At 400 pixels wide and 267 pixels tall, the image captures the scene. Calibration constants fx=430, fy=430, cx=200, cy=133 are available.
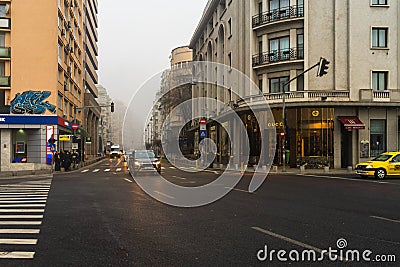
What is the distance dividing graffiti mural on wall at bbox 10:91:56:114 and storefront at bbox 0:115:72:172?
79cm

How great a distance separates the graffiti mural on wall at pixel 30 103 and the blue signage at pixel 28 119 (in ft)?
2.43

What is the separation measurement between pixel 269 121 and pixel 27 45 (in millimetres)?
23740

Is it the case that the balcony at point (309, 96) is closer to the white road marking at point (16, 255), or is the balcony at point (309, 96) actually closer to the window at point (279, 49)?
the window at point (279, 49)

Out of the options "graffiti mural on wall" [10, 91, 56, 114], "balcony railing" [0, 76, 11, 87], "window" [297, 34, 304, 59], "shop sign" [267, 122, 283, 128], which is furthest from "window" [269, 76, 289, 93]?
"balcony railing" [0, 76, 11, 87]

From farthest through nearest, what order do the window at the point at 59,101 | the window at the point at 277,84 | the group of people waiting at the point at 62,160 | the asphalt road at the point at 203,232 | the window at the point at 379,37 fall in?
the window at the point at 59,101
the window at the point at 277,84
the window at the point at 379,37
the group of people waiting at the point at 62,160
the asphalt road at the point at 203,232

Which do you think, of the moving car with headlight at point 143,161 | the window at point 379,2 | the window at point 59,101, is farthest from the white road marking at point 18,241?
the window at point 59,101

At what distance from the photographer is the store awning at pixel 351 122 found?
34.7m

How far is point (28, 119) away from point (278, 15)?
24.6 metres

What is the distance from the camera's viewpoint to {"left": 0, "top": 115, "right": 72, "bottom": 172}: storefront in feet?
128

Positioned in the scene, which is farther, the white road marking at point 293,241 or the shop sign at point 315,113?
the shop sign at point 315,113

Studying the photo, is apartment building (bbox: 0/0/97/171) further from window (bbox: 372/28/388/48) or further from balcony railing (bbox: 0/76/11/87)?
window (bbox: 372/28/388/48)

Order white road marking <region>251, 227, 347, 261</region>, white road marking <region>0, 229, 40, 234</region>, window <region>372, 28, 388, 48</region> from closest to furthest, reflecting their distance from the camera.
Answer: white road marking <region>251, 227, 347, 261</region>, white road marking <region>0, 229, 40, 234</region>, window <region>372, 28, 388, 48</region>

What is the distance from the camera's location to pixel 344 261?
638cm

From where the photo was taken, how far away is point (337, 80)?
36.8 metres
